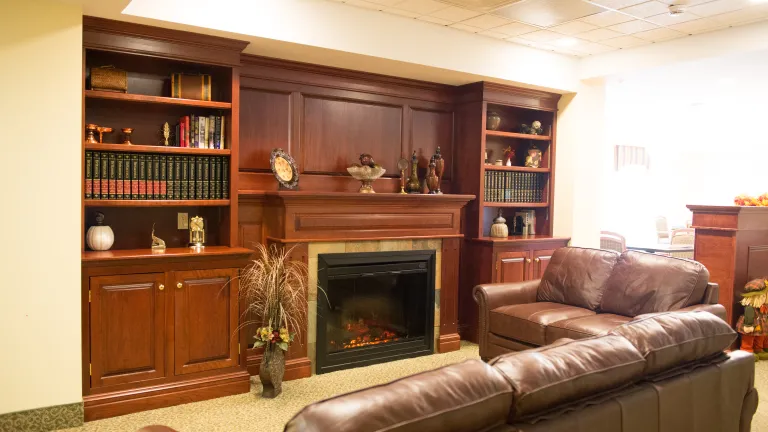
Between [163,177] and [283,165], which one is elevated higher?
[283,165]

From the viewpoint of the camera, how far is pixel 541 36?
4.73 metres

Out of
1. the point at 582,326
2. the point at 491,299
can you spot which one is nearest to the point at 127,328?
the point at 491,299

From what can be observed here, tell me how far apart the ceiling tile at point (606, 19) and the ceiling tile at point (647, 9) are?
0.27 feet

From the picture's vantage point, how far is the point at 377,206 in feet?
14.7

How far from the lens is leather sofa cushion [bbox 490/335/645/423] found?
153 centimetres

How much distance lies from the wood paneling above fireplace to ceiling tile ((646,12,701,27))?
1793 millimetres

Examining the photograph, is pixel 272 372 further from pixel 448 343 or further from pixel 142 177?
pixel 448 343

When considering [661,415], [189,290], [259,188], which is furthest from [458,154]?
[661,415]

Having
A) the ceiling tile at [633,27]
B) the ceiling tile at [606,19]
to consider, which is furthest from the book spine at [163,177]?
the ceiling tile at [633,27]

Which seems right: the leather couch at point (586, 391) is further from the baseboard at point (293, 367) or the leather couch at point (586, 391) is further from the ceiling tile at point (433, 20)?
the ceiling tile at point (433, 20)

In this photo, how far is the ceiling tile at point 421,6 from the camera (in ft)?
12.9

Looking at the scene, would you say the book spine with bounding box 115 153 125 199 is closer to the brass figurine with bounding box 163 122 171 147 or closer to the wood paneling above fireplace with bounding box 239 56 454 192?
the brass figurine with bounding box 163 122 171 147

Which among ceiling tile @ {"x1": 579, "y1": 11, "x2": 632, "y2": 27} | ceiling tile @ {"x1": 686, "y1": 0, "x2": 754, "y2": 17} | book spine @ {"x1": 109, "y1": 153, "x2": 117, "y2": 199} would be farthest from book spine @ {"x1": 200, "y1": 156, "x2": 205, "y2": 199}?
ceiling tile @ {"x1": 686, "y1": 0, "x2": 754, "y2": 17}

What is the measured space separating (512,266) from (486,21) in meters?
2.17
